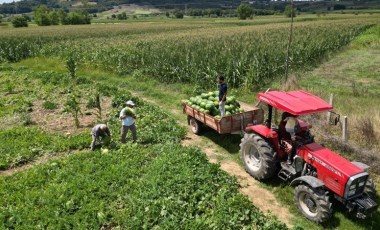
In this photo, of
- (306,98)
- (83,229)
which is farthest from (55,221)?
(306,98)

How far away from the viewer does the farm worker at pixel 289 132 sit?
7.95 meters

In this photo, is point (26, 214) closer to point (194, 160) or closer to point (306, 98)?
point (194, 160)

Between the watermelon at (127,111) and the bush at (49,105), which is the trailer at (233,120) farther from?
the bush at (49,105)

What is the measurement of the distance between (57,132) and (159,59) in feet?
35.4

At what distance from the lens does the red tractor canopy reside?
746cm

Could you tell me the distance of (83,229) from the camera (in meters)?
6.65

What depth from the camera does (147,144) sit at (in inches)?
428

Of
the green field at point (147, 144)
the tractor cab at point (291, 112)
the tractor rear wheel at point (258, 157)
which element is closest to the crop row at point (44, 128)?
the green field at point (147, 144)

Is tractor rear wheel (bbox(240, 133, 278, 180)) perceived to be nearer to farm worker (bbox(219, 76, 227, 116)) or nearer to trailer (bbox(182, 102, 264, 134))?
trailer (bbox(182, 102, 264, 134))

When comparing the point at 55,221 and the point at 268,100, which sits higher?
the point at 268,100

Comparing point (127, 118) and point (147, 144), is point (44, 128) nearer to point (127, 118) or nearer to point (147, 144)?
point (127, 118)

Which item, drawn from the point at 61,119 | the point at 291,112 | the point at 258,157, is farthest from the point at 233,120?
the point at 61,119

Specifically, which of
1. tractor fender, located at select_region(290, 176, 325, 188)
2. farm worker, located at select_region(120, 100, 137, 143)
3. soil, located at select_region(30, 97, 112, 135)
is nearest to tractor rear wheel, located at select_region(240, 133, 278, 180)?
tractor fender, located at select_region(290, 176, 325, 188)

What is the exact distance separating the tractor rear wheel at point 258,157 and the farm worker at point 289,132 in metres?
0.40
